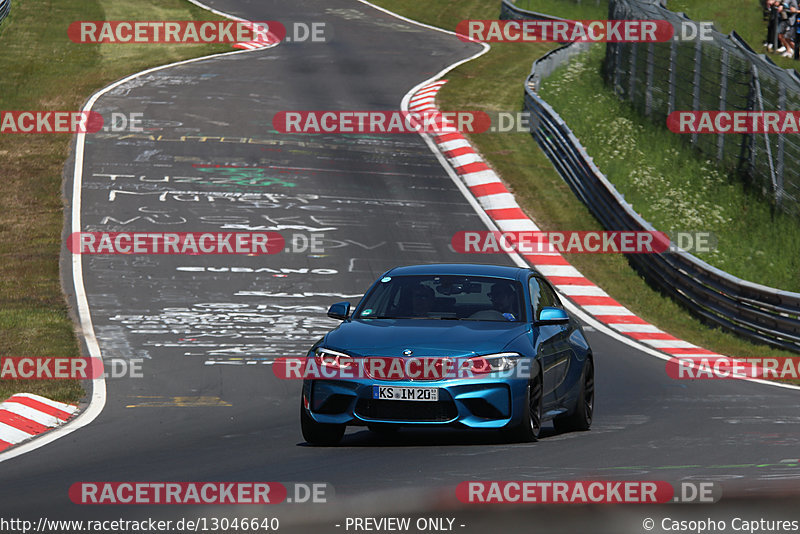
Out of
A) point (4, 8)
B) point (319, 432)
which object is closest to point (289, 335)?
point (319, 432)

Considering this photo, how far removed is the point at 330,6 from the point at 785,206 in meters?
34.4

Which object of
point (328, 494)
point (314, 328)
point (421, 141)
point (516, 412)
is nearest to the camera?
point (328, 494)

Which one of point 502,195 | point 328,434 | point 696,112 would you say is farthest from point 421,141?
point 328,434

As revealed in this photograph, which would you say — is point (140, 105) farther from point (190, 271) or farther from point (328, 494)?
point (328, 494)

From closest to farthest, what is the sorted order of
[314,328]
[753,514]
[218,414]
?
[753,514], [218,414], [314,328]

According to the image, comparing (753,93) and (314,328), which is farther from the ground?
(753,93)

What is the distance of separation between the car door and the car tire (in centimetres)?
21

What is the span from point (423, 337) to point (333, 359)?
28.2 inches

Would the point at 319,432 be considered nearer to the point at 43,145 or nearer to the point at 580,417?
the point at 580,417

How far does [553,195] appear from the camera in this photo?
93.7ft

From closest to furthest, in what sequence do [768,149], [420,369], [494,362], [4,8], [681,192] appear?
[420,369], [494,362], [768,149], [681,192], [4,8]

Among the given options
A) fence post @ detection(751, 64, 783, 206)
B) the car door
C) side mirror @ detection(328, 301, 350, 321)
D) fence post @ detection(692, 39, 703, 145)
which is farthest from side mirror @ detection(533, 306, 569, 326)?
fence post @ detection(692, 39, 703, 145)

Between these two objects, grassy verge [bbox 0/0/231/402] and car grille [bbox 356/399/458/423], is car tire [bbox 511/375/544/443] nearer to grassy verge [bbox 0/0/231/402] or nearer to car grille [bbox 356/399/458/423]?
car grille [bbox 356/399/458/423]

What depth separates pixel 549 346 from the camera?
419 inches
